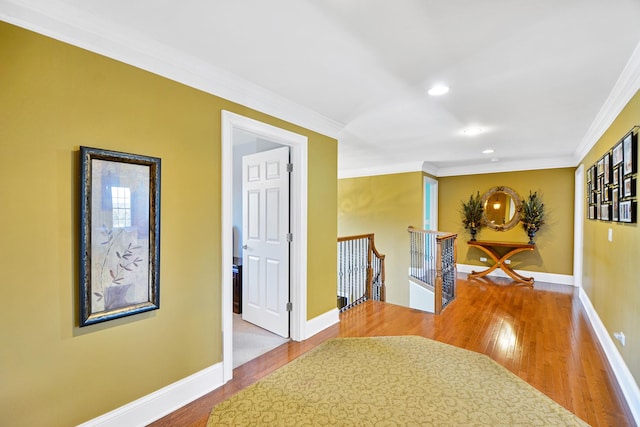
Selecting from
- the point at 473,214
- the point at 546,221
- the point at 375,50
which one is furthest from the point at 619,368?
the point at 473,214

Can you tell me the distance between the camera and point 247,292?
362cm

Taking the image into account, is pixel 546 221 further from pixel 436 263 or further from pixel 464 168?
pixel 436 263

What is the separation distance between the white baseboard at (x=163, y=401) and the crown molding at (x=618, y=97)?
3.64m

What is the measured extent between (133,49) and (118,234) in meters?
1.12

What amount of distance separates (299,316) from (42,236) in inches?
86.2

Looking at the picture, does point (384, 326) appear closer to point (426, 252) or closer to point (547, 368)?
point (547, 368)

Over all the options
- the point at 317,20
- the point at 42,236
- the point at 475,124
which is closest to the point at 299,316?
the point at 42,236

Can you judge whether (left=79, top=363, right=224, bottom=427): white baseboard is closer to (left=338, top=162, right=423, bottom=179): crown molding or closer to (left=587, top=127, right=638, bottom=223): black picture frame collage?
(left=587, top=127, right=638, bottom=223): black picture frame collage

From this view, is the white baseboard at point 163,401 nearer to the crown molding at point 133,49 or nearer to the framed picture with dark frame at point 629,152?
the crown molding at point 133,49

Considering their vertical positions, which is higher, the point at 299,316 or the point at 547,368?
the point at 299,316

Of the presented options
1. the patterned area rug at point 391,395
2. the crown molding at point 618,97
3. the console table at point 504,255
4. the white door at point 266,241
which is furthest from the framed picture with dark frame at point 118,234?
the console table at point 504,255

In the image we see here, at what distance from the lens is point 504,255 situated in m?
5.88

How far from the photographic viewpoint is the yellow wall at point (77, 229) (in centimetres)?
144

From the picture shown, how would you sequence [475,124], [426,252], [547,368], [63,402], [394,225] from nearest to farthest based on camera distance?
[63,402]
[547,368]
[475,124]
[426,252]
[394,225]
